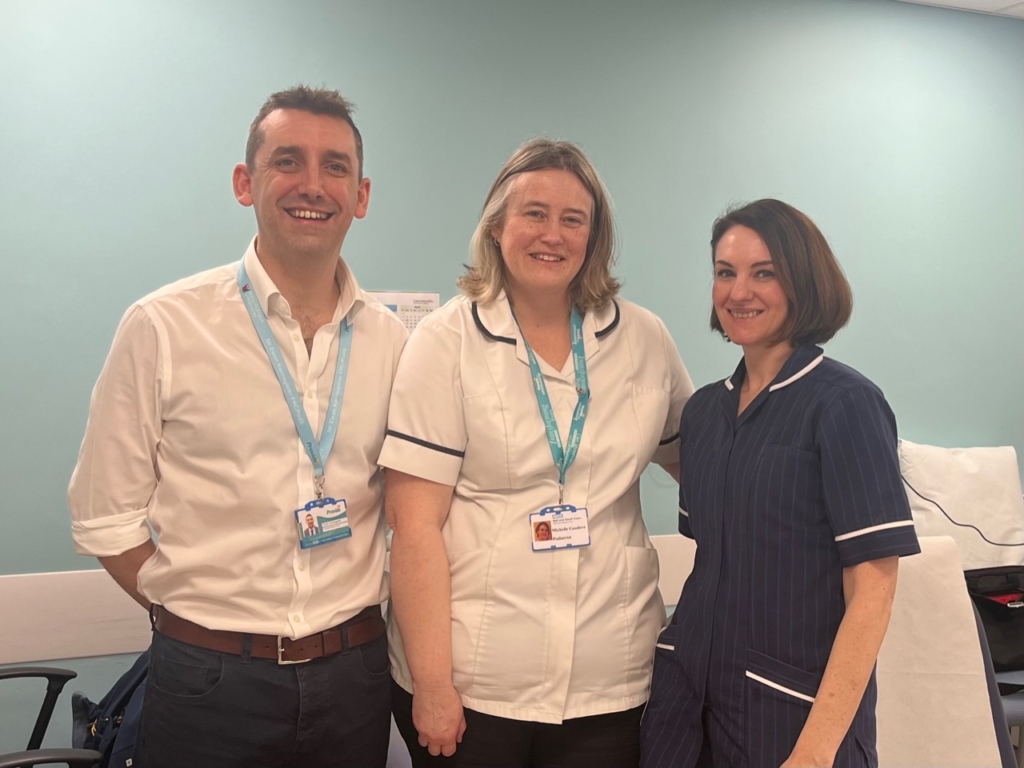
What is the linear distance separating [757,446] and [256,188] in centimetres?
119

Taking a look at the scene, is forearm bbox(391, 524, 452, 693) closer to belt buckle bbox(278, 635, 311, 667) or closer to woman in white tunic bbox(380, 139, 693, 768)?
woman in white tunic bbox(380, 139, 693, 768)

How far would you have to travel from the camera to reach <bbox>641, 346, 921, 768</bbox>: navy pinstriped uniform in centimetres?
135

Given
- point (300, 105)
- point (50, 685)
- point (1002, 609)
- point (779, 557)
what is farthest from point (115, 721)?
point (1002, 609)

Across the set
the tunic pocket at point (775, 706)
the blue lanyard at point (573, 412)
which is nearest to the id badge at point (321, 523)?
the blue lanyard at point (573, 412)

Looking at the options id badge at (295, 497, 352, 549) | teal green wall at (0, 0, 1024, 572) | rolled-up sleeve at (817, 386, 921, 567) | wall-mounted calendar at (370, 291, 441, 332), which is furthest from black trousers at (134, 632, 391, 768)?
wall-mounted calendar at (370, 291, 441, 332)

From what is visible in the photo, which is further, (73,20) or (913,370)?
(913,370)

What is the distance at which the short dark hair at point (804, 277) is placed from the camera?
151 centimetres

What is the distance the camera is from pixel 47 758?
1627 millimetres

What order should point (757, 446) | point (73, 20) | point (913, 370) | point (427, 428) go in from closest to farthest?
point (757, 446) → point (427, 428) → point (73, 20) → point (913, 370)

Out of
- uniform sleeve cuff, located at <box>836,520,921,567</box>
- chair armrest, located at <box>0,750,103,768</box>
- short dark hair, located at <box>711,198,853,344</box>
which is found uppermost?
short dark hair, located at <box>711,198,853,344</box>

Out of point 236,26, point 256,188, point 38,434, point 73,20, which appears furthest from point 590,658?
point 73,20

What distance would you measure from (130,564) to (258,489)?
1.28 ft

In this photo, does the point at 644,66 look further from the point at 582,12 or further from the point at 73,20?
the point at 73,20

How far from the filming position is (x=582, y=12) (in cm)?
309
